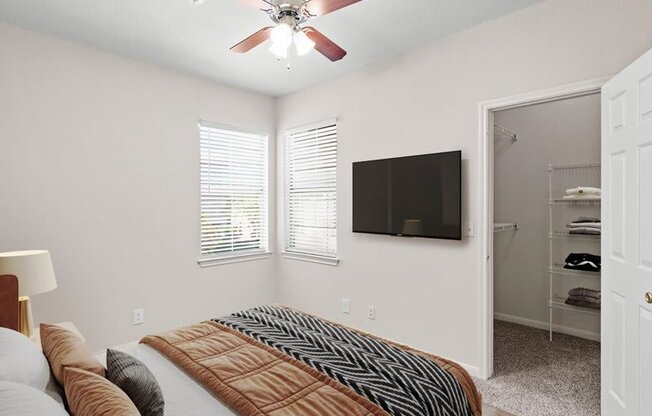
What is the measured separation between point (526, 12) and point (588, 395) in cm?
268

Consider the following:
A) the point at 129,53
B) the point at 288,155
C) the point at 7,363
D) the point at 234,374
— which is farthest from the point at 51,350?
the point at 288,155

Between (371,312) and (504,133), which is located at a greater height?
(504,133)

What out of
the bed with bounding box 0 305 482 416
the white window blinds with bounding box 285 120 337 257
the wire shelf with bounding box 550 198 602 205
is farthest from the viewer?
the white window blinds with bounding box 285 120 337 257

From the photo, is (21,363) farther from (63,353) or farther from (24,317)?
(24,317)

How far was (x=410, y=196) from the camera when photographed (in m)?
3.14

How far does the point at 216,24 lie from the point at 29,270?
2.02 meters

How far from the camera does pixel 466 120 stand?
9.36ft

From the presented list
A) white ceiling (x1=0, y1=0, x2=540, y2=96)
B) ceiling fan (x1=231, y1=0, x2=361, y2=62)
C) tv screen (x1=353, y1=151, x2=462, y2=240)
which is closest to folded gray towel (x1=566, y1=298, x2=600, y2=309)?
tv screen (x1=353, y1=151, x2=462, y2=240)

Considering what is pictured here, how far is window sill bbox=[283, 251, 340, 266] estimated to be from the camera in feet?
12.6

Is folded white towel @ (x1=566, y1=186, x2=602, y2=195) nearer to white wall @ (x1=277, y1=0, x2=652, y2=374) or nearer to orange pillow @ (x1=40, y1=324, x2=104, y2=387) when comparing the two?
white wall @ (x1=277, y1=0, x2=652, y2=374)

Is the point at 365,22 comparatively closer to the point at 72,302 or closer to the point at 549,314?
the point at 72,302

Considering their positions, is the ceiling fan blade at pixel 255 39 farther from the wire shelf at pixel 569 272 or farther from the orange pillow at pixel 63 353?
the wire shelf at pixel 569 272

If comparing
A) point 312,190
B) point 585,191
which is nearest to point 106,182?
point 312,190

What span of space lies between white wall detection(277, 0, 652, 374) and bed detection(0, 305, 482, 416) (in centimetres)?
127
